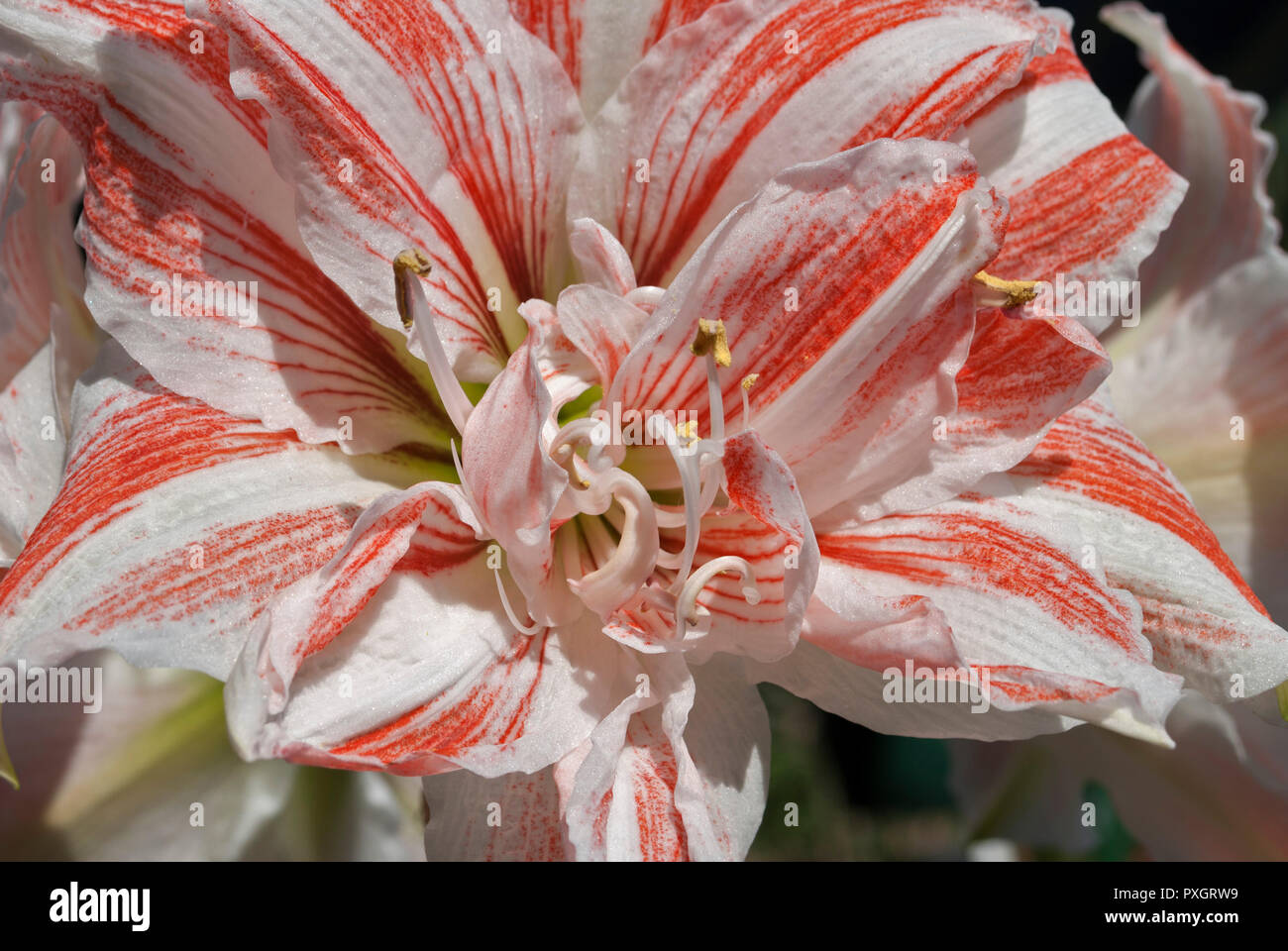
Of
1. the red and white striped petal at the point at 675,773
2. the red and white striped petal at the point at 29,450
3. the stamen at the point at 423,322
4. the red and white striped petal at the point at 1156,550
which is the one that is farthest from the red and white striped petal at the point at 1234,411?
the red and white striped petal at the point at 29,450

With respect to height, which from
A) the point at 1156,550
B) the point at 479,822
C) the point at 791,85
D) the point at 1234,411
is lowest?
the point at 479,822

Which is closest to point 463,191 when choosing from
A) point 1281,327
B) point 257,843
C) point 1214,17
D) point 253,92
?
point 253,92

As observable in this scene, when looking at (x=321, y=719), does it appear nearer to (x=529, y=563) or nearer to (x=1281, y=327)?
(x=529, y=563)

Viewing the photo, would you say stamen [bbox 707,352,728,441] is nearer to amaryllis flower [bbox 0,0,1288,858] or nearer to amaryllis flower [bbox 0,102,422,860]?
amaryllis flower [bbox 0,0,1288,858]

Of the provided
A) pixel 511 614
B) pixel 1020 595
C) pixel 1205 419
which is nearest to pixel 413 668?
pixel 511 614

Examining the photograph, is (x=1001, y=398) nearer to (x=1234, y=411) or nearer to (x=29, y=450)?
(x=1234, y=411)

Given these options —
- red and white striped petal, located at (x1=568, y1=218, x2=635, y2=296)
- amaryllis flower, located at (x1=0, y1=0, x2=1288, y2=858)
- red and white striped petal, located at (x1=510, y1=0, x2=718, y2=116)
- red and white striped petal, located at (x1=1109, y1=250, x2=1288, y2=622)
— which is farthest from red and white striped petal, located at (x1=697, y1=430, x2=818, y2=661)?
red and white striped petal, located at (x1=1109, y1=250, x2=1288, y2=622)
